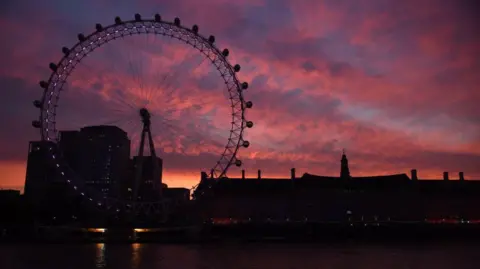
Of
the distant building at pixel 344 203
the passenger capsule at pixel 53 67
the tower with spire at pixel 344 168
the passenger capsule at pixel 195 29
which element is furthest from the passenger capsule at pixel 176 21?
the tower with spire at pixel 344 168

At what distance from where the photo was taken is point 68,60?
141ft

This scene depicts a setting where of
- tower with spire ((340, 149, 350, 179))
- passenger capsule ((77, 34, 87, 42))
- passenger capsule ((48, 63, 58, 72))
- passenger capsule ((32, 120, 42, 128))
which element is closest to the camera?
passenger capsule ((32, 120, 42, 128))

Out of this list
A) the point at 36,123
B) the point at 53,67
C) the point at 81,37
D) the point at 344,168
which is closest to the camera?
the point at 36,123

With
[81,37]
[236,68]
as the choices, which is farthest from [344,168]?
[81,37]

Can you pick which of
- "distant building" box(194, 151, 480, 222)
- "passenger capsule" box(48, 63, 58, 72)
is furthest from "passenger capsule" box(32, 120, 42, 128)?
"distant building" box(194, 151, 480, 222)

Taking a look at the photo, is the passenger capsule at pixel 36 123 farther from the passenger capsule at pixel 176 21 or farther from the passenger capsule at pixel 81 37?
the passenger capsule at pixel 176 21

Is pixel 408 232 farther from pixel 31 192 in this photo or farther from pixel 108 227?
pixel 31 192

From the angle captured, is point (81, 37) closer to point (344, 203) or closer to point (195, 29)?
point (195, 29)

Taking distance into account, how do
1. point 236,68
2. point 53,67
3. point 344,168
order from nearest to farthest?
1. point 53,67
2. point 236,68
3. point 344,168

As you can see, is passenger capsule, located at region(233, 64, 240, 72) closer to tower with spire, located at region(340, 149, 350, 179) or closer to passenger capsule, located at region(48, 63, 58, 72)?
passenger capsule, located at region(48, 63, 58, 72)

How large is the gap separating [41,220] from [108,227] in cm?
2493

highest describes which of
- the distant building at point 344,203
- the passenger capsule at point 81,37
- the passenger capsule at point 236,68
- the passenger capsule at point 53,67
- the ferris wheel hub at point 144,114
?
the passenger capsule at point 81,37

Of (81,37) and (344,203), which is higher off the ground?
(81,37)

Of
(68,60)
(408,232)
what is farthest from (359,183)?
(68,60)
